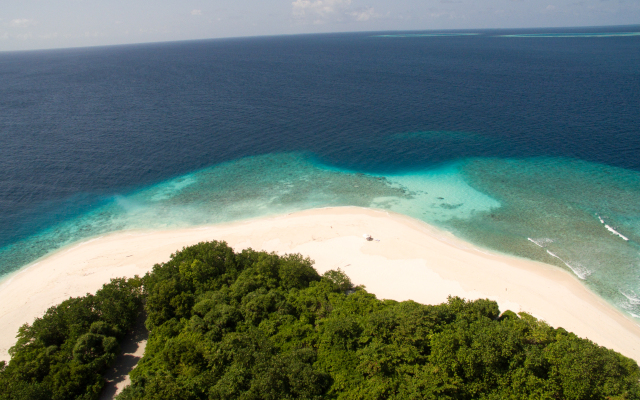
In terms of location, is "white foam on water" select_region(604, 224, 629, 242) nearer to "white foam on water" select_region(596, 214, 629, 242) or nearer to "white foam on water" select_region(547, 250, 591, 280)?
"white foam on water" select_region(596, 214, 629, 242)

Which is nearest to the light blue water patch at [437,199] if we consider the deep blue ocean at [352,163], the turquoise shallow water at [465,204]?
the turquoise shallow water at [465,204]

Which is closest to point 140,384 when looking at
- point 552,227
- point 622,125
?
point 552,227

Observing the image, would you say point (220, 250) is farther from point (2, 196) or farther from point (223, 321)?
point (2, 196)

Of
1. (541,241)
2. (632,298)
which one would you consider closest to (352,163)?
(541,241)

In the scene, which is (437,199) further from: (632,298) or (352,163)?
(632,298)

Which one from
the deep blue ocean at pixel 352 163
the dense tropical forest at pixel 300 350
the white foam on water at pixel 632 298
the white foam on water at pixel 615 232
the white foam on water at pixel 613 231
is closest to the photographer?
the dense tropical forest at pixel 300 350

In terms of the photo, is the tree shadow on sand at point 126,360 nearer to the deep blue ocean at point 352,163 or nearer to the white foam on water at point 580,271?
the deep blue ocean at point 352,163
